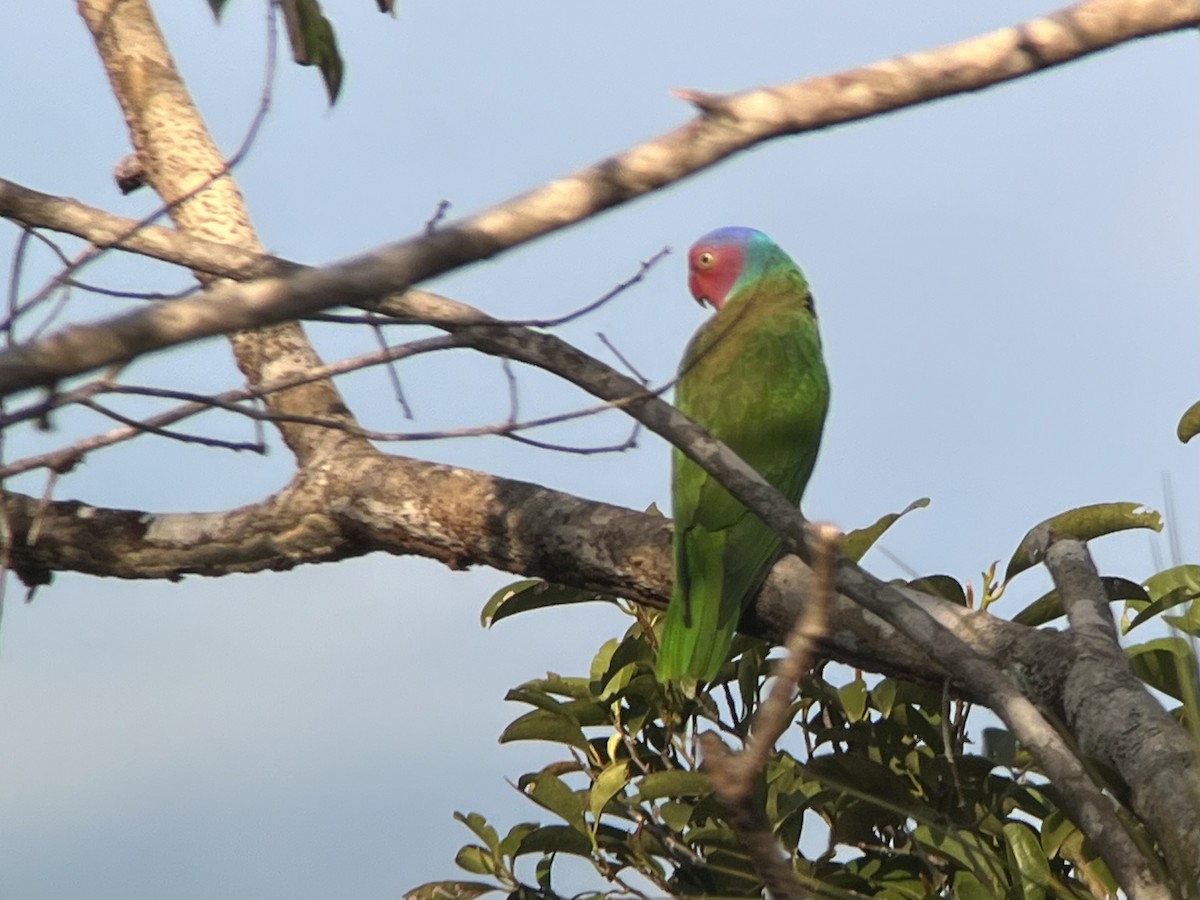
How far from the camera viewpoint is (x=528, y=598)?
3.07 metres

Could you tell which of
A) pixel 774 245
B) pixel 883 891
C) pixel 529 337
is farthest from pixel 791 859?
pixel 774 245

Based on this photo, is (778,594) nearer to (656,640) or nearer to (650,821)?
(656,640)

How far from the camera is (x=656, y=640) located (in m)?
3.04

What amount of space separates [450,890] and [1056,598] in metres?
1.31

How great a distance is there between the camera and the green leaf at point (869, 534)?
2848 millimetres

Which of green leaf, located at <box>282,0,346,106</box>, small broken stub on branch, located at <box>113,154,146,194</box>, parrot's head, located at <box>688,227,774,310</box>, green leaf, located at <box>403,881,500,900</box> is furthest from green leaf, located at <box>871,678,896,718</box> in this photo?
small broken stub on branch, located at <box>113,154,146,194</box>

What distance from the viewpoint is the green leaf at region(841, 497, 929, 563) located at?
2.85m

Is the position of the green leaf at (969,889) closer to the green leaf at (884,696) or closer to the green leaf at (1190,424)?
the green leaf at (884,696)

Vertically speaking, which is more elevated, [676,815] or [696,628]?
[696,628]

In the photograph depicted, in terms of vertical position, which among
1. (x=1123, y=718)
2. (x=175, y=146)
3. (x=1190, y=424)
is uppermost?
(x=175, y=146)

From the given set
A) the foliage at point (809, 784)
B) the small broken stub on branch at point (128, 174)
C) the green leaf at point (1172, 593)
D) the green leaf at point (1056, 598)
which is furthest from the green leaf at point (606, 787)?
the small broken stub on branch at point (128, 174)

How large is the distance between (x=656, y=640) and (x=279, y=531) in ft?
2.93

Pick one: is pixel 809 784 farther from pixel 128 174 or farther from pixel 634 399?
pixel 128 174

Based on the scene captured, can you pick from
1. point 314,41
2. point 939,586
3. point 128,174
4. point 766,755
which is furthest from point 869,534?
point 128,174
